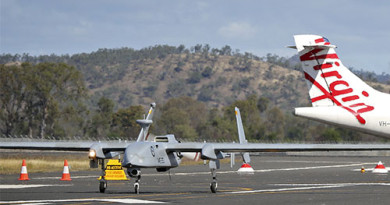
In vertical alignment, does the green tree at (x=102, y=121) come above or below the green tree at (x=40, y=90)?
below

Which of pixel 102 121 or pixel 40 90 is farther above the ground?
pixel 40 90

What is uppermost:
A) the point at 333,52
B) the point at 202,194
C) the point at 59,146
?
the point at 333,52

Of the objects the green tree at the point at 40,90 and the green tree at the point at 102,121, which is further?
the green tree at the point at 102,121

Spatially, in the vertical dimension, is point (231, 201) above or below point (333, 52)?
below

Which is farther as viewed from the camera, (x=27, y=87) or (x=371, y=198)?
(x=27, y=87)

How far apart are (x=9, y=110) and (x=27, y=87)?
6732 mm

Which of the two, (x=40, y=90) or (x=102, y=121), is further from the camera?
(x=102, y=121)

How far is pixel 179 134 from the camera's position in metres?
144

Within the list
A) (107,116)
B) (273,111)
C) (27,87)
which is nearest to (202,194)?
(27,87)

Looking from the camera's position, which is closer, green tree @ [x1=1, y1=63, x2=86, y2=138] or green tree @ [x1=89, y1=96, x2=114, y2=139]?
green tree @ [x1=1, y1=63, x2=86, y2=138]

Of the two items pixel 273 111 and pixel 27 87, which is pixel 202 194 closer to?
pixel 27 87

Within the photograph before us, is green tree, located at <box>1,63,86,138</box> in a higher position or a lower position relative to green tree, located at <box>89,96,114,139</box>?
higher

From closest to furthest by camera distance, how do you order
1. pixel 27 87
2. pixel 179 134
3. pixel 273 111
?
pixel 27 87, pixel 179 134, pixel 273 111

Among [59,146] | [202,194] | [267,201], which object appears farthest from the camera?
[59,146]
